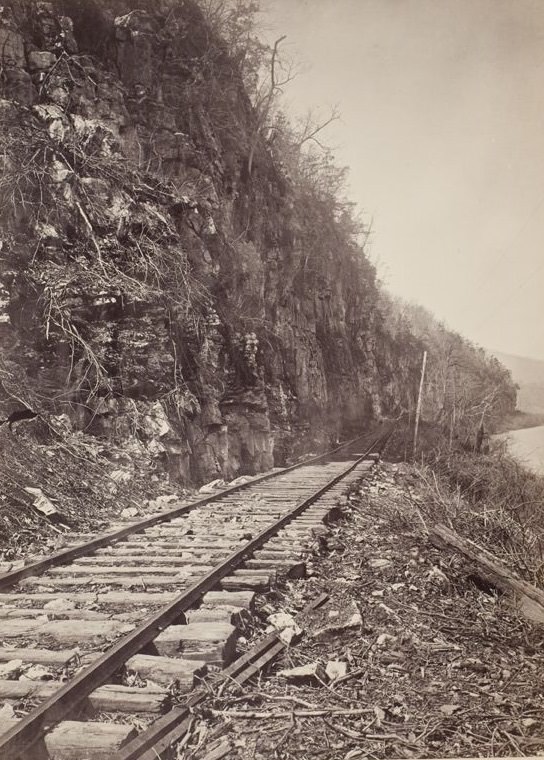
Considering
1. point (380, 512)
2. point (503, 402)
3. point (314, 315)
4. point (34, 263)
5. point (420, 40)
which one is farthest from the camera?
point (503, 402)

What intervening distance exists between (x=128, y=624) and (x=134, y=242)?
25.8 feet

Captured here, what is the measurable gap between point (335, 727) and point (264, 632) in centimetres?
118

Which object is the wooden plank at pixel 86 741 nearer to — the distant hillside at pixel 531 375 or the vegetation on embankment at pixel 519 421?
the distant hillside at pixel 531 375

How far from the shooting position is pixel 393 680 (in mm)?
3219

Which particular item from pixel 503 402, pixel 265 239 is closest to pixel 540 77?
pixel 265 239

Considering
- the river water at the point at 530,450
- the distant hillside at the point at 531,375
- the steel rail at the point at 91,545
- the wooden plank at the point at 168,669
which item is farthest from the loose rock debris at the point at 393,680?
the river water at the point at 530,450

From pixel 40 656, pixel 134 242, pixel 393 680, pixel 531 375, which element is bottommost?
pixel 393 680

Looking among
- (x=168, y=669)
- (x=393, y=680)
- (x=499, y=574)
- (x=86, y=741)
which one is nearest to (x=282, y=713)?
(x=168, y=669)

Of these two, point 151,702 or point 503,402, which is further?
point 503,402

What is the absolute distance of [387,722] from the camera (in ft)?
9.16

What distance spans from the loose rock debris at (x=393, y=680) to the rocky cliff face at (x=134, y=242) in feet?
17.7

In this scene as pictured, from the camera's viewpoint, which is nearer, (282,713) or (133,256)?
(282,713)

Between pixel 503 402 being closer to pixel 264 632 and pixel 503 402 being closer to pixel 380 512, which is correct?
pixel 380 512

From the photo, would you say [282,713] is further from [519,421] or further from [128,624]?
[519,421]
